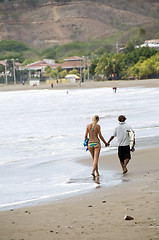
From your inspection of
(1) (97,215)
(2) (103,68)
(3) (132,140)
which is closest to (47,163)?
(3) (132,140)

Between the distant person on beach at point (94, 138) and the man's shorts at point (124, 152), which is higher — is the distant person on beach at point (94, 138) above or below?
above

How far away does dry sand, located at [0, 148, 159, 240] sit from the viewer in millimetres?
6055

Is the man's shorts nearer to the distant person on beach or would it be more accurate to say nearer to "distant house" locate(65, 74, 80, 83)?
the distant person on beach

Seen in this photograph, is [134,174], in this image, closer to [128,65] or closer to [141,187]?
[141,187]

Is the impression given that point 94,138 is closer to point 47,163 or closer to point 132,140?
point 132,140

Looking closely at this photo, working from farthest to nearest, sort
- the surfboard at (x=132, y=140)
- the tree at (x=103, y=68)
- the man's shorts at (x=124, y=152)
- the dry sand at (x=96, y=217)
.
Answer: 1. the tree at (x=103, y=68)
2. the man's shorts at (x=124, y=152)
3. the surfboard at (x=132, y=140)
4. the dry sand at (x=96, y=217)

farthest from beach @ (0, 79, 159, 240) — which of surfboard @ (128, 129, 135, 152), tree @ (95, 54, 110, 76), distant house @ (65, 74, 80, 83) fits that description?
distant house @ (65, 74, 80, 83)

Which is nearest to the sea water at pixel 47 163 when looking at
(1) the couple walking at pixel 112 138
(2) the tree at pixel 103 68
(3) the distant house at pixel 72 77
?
A: (1) the couple walking at pixel 112 138

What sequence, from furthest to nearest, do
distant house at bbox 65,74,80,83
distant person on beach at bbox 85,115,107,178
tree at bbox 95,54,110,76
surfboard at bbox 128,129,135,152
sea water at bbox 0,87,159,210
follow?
distant house at bbox 65,74,80,83 < tree at bbox 95,54,110,76 < surfboard at bbox 128,129,135,152 < distant person on beach at bbox 85,115,107,178 < sea water at bbox 0,87,159,210

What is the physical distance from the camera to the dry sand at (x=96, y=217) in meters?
6.05

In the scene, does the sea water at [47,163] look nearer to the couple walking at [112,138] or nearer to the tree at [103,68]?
the couple walking at [112,138]

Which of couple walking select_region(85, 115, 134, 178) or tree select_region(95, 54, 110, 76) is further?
tree select_region(95, 54, 110, 76)

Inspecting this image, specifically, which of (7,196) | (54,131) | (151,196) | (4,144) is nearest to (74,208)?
(151,196)

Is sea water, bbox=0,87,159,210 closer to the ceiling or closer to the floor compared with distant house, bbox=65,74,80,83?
closer to the ceiling
